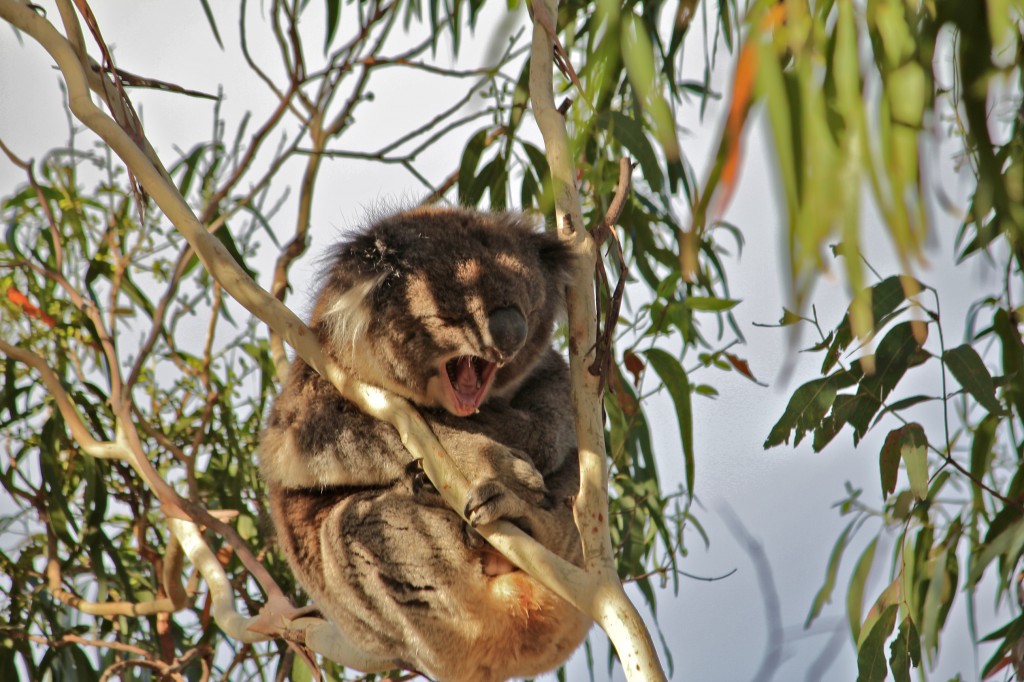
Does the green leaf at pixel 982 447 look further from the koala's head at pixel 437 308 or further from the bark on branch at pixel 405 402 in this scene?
the bark on branch at pixel 405 402

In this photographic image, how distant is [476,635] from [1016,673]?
34.4 inches

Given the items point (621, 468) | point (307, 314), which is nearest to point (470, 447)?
point (307, 314)

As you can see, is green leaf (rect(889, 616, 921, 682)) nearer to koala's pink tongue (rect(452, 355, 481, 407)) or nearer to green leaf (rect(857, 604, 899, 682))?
green leaf (rect(857, 604, 899, 682))

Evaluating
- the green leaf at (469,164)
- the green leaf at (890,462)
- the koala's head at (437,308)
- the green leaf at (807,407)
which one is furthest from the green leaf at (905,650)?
the green leaf at (469,164)

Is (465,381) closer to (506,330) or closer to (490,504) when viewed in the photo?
(506,330)

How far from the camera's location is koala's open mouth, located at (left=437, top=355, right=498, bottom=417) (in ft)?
6.02

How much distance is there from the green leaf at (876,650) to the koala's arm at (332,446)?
2.87 ft

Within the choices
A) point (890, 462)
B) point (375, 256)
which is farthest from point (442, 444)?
point (890, 462)

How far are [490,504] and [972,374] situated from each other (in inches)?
33.4

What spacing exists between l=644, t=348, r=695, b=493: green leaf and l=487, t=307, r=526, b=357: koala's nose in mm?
381

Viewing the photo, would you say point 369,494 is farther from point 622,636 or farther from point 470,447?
point 622,636

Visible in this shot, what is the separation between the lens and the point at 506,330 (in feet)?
5.61

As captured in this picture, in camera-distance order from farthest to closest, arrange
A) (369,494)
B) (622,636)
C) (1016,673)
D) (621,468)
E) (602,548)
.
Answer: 1. (621,468)
2. (369,494)
3. (1016,673)
4. (602,548)
5. (622,636)

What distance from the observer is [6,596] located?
301cm
